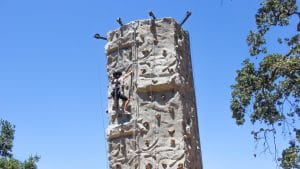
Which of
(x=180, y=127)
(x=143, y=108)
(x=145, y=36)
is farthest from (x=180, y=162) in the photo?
(x=145, y=36)

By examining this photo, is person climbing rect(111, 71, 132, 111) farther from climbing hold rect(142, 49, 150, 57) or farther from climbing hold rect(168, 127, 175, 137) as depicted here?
climbing hold rect(168, 127, 175, 137)

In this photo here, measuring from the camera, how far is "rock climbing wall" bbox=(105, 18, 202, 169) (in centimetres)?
870

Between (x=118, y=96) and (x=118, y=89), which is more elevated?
(x=118, y=89)

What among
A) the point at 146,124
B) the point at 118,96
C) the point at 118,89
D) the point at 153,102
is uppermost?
the point at 118,89

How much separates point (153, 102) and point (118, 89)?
28.3 inches

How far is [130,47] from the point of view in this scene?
9.55 metres

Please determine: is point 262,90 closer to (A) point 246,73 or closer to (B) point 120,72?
(A) point 246,73

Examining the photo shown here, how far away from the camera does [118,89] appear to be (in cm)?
919

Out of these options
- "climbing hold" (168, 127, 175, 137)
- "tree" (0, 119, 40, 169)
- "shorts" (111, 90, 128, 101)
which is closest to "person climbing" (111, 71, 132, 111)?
"shorts" (111, 90, 128, 101)

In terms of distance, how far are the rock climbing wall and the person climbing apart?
0.19 feet

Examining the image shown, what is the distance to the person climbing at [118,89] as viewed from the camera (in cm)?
916

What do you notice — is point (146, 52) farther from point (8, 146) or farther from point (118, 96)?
point (8, 146)

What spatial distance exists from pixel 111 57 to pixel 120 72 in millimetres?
509

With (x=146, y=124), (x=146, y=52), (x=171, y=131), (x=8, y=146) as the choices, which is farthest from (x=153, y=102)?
(x=8, y=146)
